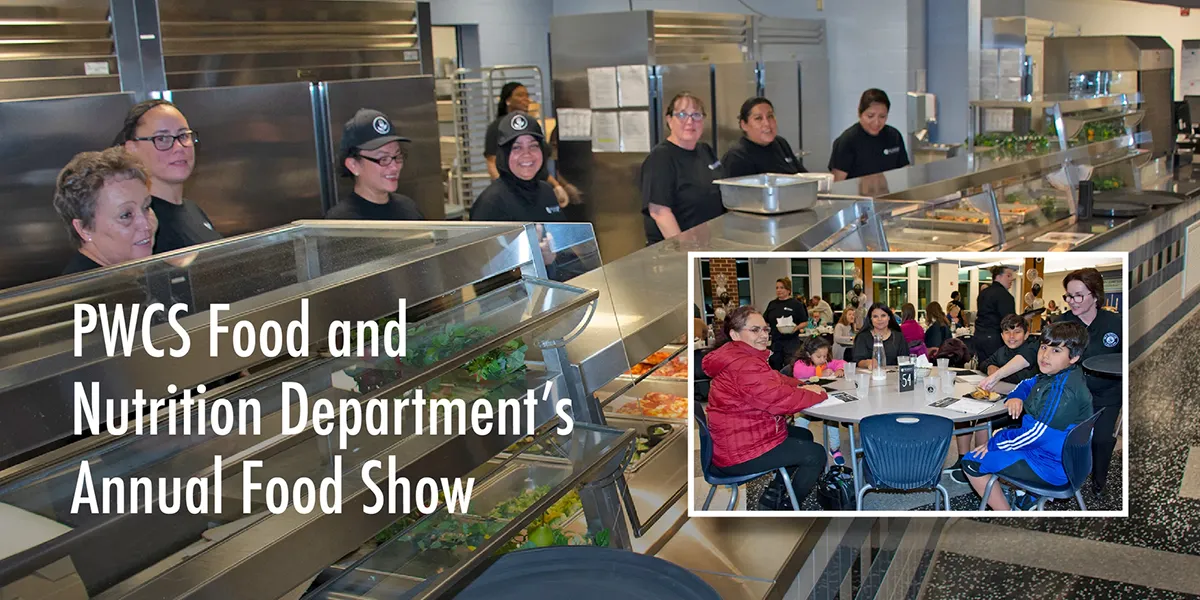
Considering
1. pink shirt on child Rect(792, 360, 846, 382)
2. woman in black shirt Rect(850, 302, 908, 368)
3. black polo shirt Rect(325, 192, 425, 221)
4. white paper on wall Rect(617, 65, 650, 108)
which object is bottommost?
pink shirt on child Rect(792, 360, 846, 382)

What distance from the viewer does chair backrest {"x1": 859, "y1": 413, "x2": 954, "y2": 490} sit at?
1.49 m

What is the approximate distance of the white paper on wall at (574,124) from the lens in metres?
7.37

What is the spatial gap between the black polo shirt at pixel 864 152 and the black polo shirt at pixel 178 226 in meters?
3.96

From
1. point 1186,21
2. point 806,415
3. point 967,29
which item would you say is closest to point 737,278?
point 806,415

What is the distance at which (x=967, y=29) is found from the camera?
8312mm

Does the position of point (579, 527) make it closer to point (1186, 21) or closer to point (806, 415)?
point (806, 415)

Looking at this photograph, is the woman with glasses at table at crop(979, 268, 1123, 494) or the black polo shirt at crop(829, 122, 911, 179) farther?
the black polo shirt at crop(829, 122, 911, 179)

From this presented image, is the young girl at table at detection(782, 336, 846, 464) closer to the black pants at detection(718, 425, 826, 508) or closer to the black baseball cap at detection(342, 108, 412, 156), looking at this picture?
the black pants at detection(718, 425, 826, 508)

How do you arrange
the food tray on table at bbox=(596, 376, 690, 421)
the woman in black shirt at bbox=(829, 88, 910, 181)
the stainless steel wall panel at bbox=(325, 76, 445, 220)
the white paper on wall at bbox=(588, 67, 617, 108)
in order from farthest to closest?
the white paper on wall at bbox=(588, 67, 617, 108), the woman in black shirt at bbox=(829, 88, 910, 181), the stainless steel wall panel at bbox=(325, 76, 445, 220), the food tray on table at bbox=(596, 376, 690, 421)

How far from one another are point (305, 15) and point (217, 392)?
3.89m

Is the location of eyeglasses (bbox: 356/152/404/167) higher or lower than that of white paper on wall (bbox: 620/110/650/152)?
lower

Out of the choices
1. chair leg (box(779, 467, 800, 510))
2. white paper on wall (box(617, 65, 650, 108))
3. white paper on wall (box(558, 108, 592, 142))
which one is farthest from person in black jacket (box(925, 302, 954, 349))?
white paper on wall (box(558, 108, 592, 142))

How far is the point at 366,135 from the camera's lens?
10.9 ft

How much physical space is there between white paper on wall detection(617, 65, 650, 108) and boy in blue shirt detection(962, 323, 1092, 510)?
225 inches
